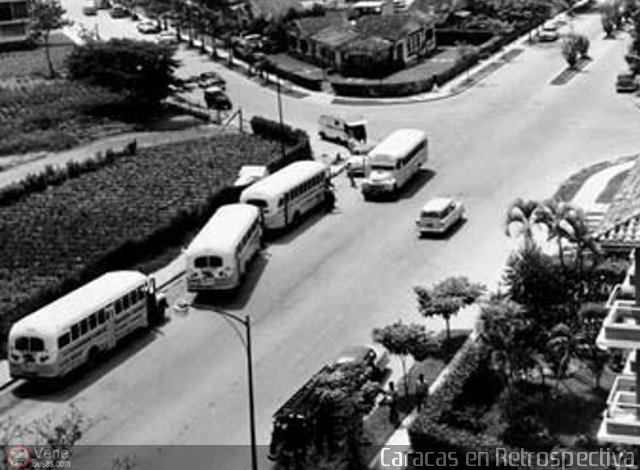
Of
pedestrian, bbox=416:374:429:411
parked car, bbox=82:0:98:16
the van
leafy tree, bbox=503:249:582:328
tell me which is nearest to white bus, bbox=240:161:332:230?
the van

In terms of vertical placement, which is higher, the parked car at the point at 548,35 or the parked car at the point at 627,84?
the parked car at the point at 627,84

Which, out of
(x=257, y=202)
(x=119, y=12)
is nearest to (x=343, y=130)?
(x=257, y=202)

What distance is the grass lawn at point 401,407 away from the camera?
40.8 m

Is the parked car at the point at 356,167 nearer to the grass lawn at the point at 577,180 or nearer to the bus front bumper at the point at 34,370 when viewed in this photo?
the grass lawn at the point at 577,180

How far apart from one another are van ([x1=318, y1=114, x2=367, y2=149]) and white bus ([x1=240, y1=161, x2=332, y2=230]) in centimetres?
1455

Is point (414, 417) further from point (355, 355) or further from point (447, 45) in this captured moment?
point (447, 45)

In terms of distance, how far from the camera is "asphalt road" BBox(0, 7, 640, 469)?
4541 centimetres

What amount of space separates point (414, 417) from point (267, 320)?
13.2 meters

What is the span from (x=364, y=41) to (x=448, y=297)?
62.9 metres

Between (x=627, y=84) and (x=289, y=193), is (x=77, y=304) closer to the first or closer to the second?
(x=289, y=193)

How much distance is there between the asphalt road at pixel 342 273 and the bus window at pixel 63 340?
1903 millimetres

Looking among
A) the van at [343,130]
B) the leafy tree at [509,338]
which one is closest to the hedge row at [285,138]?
the van at [343,130]

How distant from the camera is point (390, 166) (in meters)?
70.2

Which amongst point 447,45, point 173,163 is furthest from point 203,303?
point 447,45
